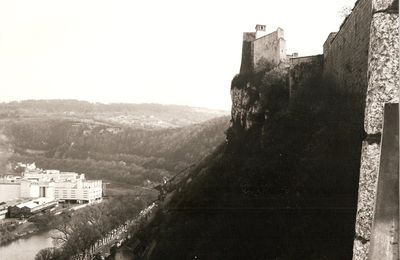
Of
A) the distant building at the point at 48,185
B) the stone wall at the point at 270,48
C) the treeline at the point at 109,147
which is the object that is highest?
the stone wall at the point at 270,48

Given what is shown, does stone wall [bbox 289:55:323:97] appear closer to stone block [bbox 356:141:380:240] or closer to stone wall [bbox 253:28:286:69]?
stone wall [bbox 253:28:286:69]

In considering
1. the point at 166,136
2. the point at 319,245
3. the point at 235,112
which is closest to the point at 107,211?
the point at 166,136

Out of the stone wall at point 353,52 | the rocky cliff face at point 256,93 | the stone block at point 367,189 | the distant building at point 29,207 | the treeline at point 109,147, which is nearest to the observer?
the stone block at point 367,189

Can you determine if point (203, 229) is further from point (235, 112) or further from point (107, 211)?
point (107, 211)

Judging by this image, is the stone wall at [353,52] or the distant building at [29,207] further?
the distant building at [29,207]

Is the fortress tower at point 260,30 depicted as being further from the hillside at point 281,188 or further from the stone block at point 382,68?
the stone block at point 382,68

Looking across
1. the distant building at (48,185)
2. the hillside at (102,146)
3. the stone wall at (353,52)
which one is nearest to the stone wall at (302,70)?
the stone wall at (353,52)

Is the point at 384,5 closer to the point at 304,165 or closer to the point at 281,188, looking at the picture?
the point at 304,165
